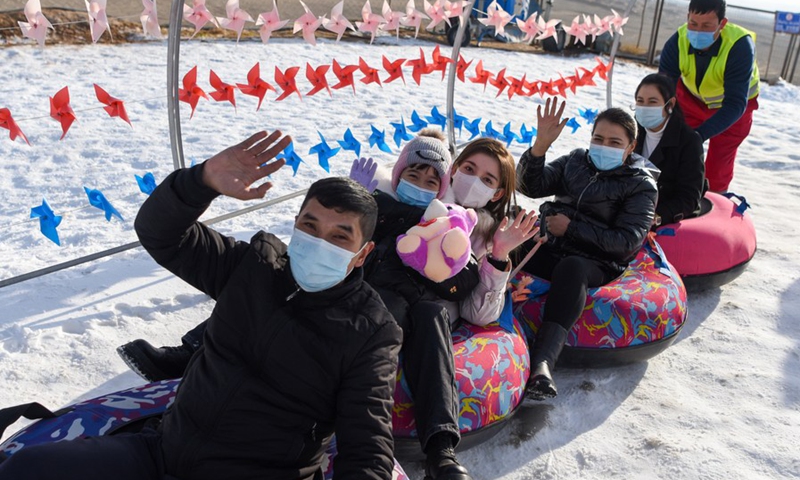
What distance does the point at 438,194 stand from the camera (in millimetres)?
3393

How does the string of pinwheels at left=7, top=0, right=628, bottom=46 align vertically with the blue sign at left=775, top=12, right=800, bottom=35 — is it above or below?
above

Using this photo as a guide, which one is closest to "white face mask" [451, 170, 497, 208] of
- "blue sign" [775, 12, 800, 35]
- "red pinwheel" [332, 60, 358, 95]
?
"red pinwheel" [332, 60, 358, 95]

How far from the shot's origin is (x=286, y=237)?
5.14 m

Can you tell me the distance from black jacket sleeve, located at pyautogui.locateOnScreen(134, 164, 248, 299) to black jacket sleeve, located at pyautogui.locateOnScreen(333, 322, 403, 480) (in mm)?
559

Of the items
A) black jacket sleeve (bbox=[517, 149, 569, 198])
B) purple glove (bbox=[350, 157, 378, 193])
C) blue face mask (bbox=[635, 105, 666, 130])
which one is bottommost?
black jacket sleeve (bbox=[517, 149, 569, 198])

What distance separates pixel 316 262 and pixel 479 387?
109 cm

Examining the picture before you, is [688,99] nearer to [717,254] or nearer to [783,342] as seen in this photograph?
[717,254]

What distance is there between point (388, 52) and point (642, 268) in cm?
873

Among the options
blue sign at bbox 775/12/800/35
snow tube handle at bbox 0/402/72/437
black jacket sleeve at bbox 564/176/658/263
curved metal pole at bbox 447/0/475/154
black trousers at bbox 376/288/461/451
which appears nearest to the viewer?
snow tube handle at bbox 0/402/72/437

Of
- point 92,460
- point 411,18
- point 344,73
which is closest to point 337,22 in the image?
point 344,73

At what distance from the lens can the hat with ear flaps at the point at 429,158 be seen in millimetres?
3354

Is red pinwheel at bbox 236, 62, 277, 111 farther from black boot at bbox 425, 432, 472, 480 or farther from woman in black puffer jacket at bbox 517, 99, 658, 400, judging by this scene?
black boot at bbox 425, 432, 472, 480

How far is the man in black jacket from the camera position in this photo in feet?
7.07

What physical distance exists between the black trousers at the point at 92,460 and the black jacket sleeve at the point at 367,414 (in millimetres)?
516
